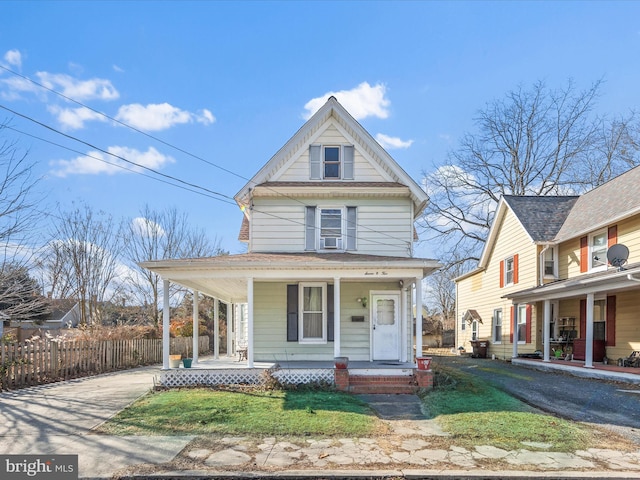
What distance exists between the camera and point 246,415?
8164 mm

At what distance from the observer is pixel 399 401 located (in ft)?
32.3

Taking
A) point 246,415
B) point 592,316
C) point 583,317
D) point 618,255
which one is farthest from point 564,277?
point 246,415

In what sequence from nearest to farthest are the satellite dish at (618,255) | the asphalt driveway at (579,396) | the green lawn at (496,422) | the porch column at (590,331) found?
the green lawn at (496,422) < the asphalt driveway at (579,396) < the satellite dish at (618,255) < the porch column at (590,331)

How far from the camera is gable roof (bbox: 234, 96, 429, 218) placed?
1423cm

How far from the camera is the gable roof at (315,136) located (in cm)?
1423

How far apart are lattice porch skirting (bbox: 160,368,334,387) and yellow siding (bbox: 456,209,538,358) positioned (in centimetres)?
1151

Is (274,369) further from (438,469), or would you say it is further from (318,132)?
(318,132)

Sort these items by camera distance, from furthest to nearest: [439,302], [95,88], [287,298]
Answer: [439,302] → [287,298] → [95,88]

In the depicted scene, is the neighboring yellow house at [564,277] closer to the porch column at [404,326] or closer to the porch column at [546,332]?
the porch column at [546,332]

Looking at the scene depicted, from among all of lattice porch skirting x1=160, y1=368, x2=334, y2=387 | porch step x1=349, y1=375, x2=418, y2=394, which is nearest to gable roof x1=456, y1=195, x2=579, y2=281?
porch step x1=349, y1=375, x2=418, y2=394

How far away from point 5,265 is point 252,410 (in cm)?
785

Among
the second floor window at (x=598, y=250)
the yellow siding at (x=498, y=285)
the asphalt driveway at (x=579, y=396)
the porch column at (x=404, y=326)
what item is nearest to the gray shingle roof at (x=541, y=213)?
the yellow siding at (x=498, y=285)

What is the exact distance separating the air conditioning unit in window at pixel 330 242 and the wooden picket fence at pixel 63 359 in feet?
26.9

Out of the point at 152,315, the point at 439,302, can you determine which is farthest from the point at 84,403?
the point at 439,302
